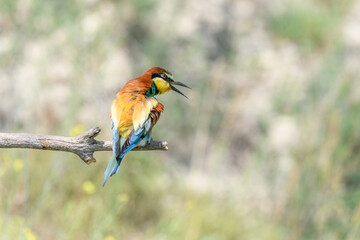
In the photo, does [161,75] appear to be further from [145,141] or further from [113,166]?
[113,166]

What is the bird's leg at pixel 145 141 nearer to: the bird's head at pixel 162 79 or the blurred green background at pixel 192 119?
the bird's head at pixel 162 79

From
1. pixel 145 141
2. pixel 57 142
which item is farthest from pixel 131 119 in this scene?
pixel 57 142

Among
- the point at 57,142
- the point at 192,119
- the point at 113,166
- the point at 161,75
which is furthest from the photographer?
the point at 192,119

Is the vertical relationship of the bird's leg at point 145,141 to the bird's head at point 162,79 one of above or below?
below

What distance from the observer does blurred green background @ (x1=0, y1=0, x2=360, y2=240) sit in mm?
3125

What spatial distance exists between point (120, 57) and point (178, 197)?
1.79m

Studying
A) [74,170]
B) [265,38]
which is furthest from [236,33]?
[74,170]

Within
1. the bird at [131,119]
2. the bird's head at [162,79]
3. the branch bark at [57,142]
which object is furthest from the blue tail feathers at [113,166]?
the bird's head at [162,79]

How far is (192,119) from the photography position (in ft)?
17.4

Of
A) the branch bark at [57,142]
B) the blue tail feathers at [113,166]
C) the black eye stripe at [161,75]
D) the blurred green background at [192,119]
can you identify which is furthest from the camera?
the blurred green background at [192,119]

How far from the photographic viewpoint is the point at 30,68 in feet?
14.0

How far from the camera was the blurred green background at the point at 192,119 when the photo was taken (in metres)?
3.12

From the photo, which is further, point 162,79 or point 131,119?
point 162,79

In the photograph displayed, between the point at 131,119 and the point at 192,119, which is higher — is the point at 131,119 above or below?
below
